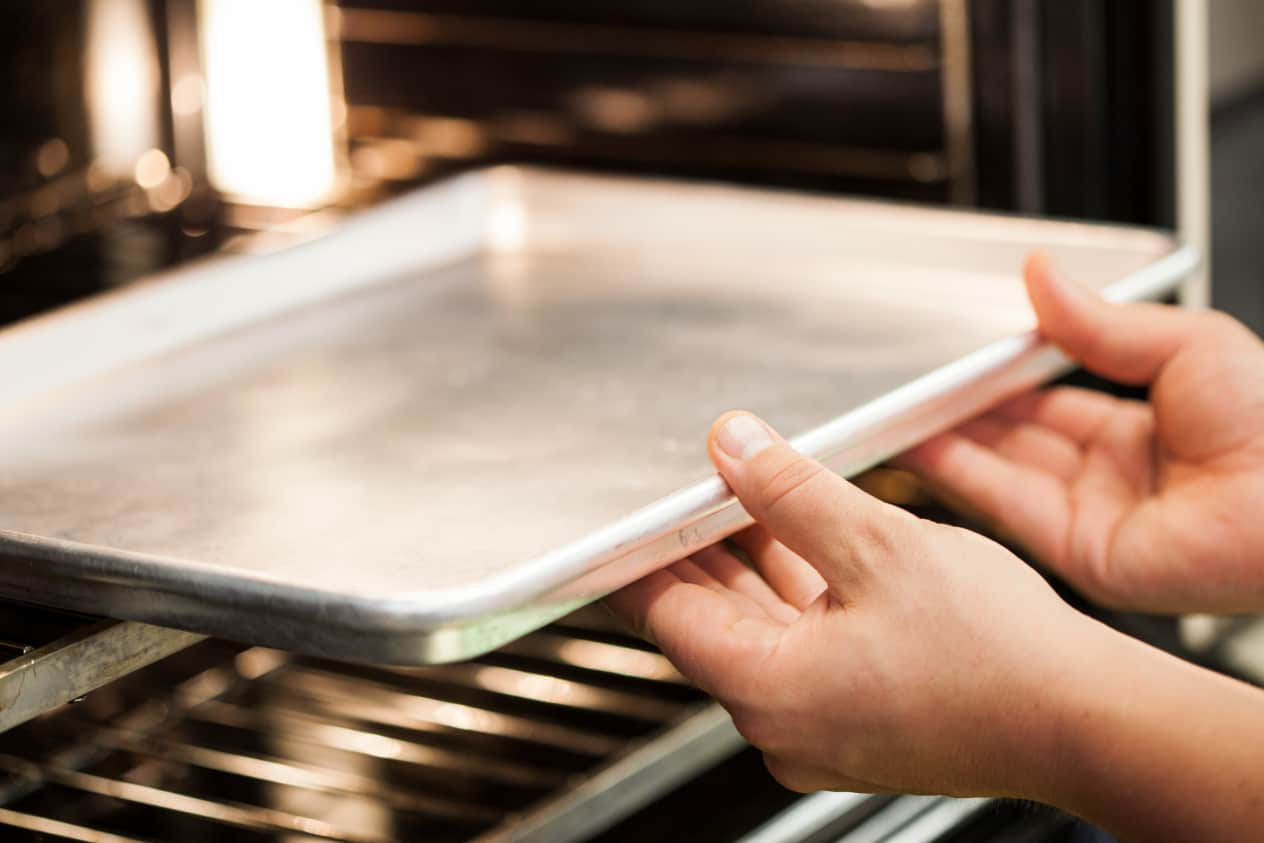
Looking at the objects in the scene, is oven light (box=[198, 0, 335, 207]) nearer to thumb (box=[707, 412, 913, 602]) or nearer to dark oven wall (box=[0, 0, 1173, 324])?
dark oven wall (box=[0, 0, 1173, 324])

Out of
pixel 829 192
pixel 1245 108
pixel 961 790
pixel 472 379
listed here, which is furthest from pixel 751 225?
pixel 961 790

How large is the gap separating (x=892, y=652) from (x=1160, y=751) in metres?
0.12

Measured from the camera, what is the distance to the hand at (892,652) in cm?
74

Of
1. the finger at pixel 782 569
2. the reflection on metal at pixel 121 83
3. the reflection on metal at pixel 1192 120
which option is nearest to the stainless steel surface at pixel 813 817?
the finger at pixel 782 569

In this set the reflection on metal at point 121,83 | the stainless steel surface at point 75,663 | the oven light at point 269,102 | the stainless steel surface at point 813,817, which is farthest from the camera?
the oven light at point 269,102

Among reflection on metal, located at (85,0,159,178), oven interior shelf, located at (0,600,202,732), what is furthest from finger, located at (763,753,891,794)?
reflection on metal, located at (85,0,159,178)

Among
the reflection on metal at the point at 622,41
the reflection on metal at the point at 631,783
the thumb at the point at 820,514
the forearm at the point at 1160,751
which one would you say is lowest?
the reflection on metal at the point at 631,783

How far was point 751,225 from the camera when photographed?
1.24 meters

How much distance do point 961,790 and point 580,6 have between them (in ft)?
2.92

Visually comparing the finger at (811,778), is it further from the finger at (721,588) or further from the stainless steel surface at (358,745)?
the stainless steel surface at (358,745)

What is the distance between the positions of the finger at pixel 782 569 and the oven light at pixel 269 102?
816mm

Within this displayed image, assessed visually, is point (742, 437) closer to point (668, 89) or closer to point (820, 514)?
point (820, 514)

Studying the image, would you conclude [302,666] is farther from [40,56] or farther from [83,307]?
[40,56]

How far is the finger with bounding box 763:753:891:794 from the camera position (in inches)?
30.5
